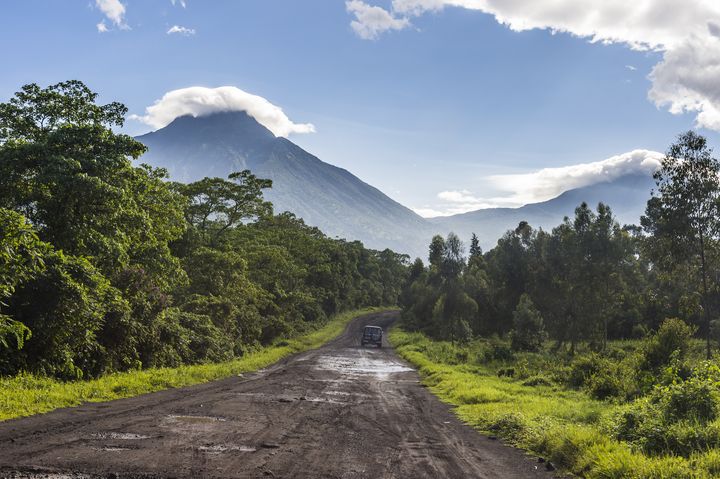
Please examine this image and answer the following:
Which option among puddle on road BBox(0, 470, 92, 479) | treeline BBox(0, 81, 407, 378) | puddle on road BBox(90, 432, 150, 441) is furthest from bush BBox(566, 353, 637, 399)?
treeline BBox(0, 81, 407, 378)

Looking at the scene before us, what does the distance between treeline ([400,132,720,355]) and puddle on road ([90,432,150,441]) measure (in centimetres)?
3463

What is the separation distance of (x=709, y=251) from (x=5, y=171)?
40441mm

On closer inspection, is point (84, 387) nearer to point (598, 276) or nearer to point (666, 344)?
point (666, 344)

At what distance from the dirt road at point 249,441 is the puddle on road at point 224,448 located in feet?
0.06

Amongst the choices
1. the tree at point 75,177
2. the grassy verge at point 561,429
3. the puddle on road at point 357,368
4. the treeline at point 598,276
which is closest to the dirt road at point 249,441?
the grassy verge at point 561,429

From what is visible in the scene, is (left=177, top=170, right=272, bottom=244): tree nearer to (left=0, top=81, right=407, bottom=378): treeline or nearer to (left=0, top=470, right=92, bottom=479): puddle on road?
(left=0, top=81, right=407, bottom=378): treeline

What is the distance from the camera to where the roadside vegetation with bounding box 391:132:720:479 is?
8602mm

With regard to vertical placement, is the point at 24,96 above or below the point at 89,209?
above

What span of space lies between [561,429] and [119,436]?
856cm

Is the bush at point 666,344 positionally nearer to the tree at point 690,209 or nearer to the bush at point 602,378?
the bush at point 602,378

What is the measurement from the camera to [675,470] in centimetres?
650

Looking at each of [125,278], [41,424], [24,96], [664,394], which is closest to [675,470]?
[664,394]

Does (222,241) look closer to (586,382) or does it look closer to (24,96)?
(24,96)

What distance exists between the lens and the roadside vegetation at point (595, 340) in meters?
8.60
